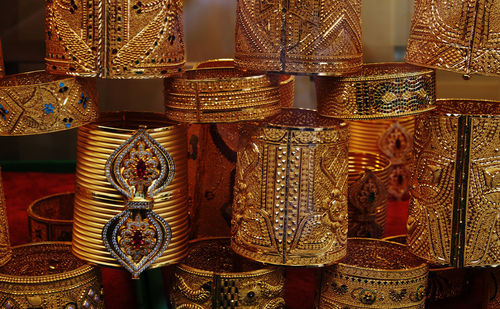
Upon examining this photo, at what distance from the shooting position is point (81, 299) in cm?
152

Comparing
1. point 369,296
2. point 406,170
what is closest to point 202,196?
point 369,296

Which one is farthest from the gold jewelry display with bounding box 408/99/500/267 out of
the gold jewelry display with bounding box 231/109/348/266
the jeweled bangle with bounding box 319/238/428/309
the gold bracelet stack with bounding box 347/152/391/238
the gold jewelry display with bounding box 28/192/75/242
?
the gold jewelry display with bounding box 28/192/75/242

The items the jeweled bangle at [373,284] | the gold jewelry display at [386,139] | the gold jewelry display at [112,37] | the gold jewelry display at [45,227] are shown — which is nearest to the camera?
the gold jewelry display at [112,37]

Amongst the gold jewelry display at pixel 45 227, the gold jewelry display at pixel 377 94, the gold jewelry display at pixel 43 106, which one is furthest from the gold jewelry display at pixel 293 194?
the gold jewelry display at pixel 45 227

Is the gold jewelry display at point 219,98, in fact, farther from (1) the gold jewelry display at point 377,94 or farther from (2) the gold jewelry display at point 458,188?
(2) the gold jewelry display at point 458,188

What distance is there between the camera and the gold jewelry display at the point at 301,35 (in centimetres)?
146

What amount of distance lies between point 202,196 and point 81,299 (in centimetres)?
53

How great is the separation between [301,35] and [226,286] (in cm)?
58

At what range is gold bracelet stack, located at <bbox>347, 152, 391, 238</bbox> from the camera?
192 cm

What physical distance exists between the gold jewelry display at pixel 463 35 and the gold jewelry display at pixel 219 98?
0.39 metres

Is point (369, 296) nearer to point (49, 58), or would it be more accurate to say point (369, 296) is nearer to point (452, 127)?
point (452, 127)

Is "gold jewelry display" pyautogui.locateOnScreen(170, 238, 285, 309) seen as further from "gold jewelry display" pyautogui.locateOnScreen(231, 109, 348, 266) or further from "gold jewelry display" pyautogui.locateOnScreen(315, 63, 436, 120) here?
"gold jewelry display" pyautogui.locateOnScreen(315, 63, 436, 120)

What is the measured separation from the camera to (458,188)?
1526mm

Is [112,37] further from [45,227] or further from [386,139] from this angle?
[386,139]
